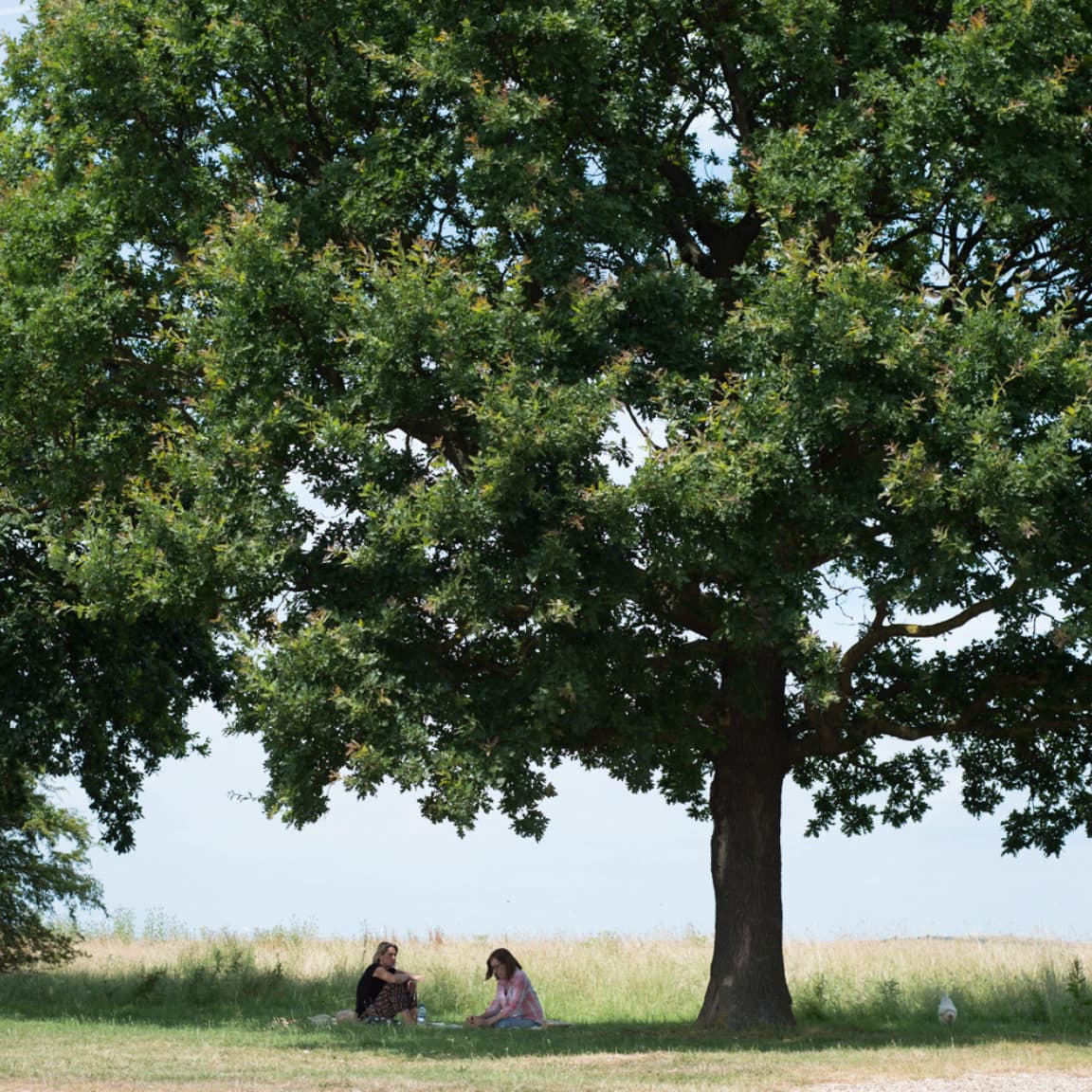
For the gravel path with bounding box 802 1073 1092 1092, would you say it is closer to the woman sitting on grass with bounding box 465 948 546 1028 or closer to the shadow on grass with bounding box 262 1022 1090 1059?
the shadow on grass with bounding box 262 1022 1090 1059

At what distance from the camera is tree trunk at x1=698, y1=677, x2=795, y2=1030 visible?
1920cm

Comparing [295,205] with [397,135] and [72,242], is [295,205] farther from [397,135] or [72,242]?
[72,242]

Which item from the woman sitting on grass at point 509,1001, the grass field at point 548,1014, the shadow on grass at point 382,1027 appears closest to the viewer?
the grass field at point 548,1014

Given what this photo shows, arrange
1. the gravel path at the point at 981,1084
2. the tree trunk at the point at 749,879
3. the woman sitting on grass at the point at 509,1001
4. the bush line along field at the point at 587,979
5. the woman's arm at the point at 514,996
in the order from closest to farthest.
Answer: the gravel path at the point at 981,1084, the tree trunk at the point at 749,879, the woman sitting on grass at the point at 509,1001, the woman's arm at the point at 514,996, the bush line along field at the point at 587,979

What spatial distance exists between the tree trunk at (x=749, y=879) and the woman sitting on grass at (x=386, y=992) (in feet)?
14.0

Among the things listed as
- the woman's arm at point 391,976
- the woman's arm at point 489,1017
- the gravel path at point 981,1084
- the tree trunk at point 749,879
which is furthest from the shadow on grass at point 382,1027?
the gravel path at point 981,1084

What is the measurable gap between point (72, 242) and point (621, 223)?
25.3 ft

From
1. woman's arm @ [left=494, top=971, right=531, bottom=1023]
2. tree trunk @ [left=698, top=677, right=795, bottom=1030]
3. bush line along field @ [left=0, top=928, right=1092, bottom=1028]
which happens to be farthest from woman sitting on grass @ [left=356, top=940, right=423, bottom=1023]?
tree trunk @ [left=698, top=677, right=795, bottom=1030]

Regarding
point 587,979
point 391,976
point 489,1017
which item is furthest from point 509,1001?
point 587,979

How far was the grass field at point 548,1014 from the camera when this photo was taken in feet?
45.1

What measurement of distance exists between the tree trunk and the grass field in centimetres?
64

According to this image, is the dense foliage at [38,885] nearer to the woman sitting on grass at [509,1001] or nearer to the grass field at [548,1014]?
the grass field at [548,1014]

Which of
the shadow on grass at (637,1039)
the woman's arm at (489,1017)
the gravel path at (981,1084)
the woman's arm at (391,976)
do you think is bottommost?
the gravel path at (981,1084)

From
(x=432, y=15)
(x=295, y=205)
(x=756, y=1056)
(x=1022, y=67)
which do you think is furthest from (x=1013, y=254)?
(x=756, y=1056)
